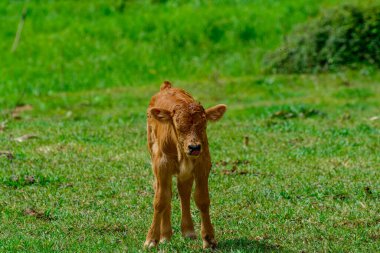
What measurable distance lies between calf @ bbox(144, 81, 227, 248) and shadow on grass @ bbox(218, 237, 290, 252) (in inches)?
6.3

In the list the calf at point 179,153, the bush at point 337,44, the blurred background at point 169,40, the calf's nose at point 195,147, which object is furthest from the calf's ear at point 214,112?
the bush at point 337,44

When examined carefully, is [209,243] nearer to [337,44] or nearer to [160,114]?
[160,114]

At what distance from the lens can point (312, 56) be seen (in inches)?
875

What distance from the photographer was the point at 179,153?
27.8ft

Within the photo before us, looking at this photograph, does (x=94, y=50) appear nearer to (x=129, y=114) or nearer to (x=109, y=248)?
(x=129, y=114)

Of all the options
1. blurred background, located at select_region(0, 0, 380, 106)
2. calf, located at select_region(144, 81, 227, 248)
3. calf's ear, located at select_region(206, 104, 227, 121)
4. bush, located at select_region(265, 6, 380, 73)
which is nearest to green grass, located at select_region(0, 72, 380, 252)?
calf, located at select_region(144, 81, 227, 248)

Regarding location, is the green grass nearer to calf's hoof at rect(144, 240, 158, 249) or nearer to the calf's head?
calf's hoof at rect(144, 240, 158, 249)

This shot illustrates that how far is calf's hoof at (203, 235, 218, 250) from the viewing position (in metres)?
8.68

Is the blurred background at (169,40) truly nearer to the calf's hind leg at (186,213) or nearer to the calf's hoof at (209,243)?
the calf's hind leg at (186,213)

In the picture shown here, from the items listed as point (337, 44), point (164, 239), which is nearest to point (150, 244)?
point (164, 239)

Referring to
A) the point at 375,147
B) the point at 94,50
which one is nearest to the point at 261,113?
the point at 375,147

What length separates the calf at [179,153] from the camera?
821cm

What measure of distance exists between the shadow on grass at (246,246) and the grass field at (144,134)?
0.01 metres

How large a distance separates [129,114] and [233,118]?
2.11 m
